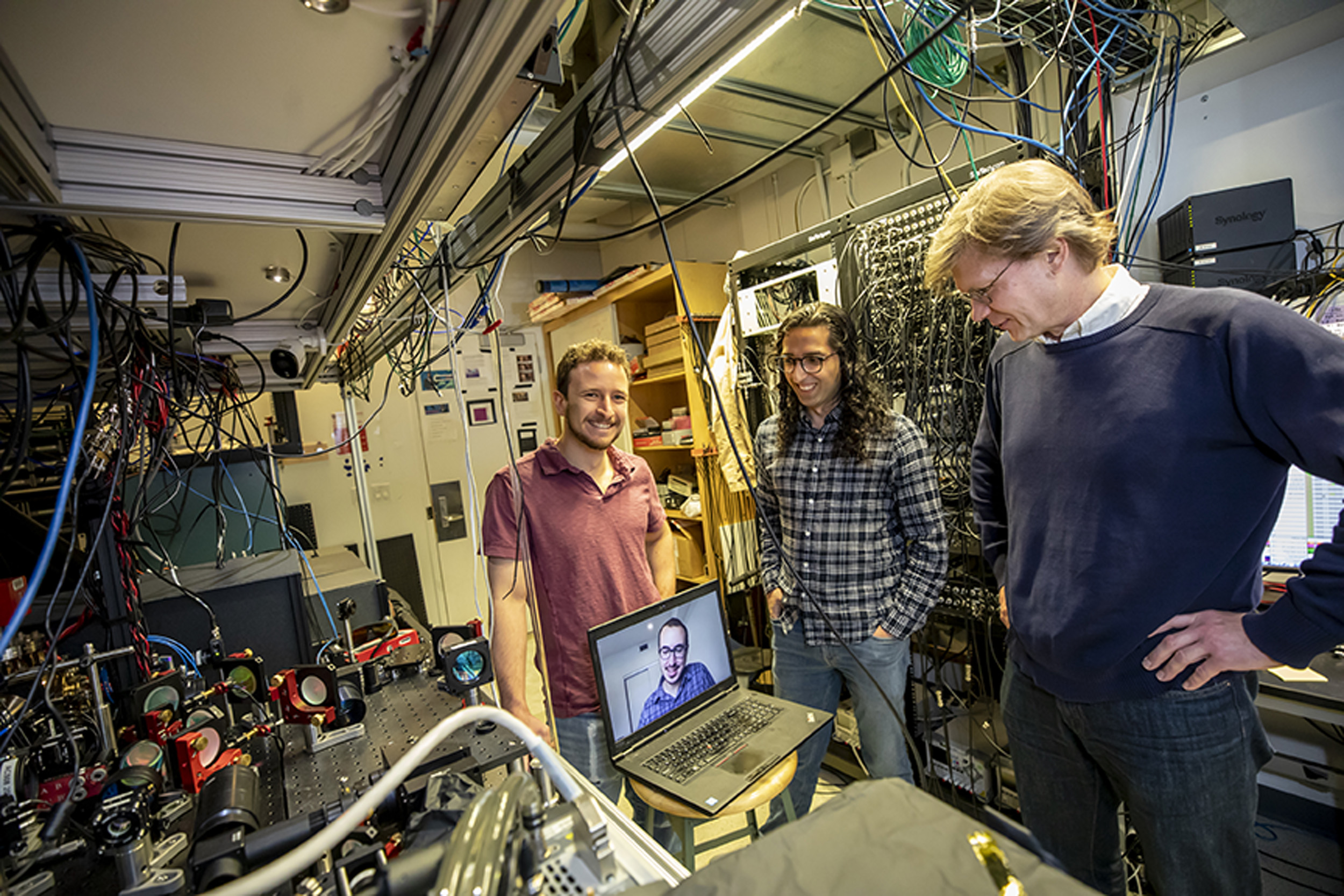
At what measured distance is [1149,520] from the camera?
0.98 meters

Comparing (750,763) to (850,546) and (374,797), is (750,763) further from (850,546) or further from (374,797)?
(374,797)

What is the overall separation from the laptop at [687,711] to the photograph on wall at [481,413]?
316 cm

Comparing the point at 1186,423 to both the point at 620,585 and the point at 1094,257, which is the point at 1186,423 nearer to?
the point at 1094,257

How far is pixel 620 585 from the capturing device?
150 cm

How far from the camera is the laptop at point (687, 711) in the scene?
1.22m

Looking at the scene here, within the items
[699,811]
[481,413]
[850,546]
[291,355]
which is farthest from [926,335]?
[481,413]

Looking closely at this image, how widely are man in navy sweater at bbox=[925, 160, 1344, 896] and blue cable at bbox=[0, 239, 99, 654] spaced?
135cm

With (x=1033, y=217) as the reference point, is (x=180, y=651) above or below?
below

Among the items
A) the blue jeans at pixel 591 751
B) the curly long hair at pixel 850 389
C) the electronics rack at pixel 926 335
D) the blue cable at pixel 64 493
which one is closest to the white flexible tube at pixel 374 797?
the blue cable at pixel 64 493

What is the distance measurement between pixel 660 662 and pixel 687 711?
16 cm

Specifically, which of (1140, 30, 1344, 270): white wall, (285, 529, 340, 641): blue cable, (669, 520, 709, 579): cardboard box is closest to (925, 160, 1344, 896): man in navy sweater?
(1140, 30, 1344, 270): white wall

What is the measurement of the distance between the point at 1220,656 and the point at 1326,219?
58.5 inches

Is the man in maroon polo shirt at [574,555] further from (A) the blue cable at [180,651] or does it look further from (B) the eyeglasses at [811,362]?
(A) the blue cable at [180,651]

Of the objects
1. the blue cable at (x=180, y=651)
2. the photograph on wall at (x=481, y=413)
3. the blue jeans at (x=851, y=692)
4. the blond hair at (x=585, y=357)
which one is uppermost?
the photograph on wall at (x=481, y=413)
